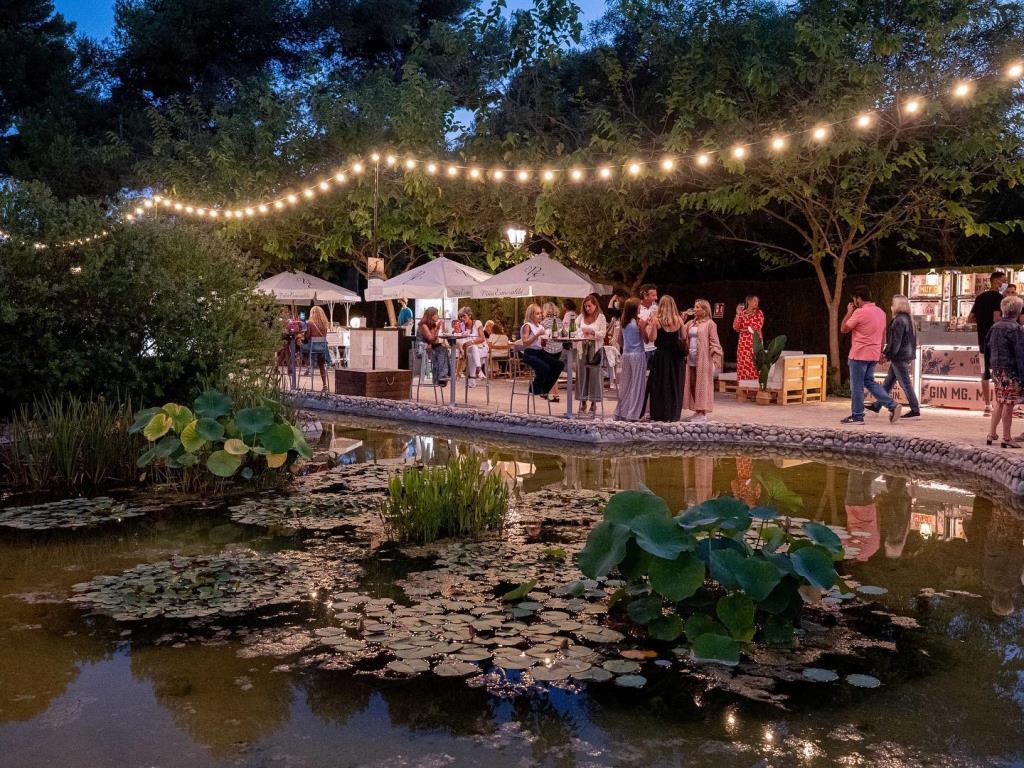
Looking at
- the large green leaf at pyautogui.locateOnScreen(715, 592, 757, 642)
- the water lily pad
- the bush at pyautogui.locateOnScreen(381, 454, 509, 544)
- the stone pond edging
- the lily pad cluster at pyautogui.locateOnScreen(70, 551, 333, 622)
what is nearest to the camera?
the water lily pad

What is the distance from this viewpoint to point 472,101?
18.7 meters

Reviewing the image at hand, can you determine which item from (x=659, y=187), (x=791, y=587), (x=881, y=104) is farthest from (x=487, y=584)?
(x=659, y=187)

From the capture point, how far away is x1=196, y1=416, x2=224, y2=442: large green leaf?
7355 millimetres

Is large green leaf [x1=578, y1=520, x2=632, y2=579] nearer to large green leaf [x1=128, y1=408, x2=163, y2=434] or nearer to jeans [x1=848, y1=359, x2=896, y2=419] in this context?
large green leaf [x1=128, y1=408, x2=163, y2=434]

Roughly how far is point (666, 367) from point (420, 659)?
7.47 metres

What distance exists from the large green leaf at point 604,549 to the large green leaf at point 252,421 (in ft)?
11.9

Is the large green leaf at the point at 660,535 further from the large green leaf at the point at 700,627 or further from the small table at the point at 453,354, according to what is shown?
the small table at the point at 453,354

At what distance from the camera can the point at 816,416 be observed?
1234 centimetres

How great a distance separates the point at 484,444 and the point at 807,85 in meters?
7.62

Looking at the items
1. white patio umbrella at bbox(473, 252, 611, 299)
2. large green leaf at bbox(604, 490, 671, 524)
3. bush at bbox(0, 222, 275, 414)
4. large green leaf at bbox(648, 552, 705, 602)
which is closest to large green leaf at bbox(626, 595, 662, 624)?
large green leaf at bbox(648, 552, 705, 602)

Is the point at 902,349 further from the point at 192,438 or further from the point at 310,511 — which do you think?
the point at 192,438

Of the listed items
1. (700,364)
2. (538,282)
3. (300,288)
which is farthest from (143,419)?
(300,288)

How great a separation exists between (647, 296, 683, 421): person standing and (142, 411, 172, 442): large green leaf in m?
5.39

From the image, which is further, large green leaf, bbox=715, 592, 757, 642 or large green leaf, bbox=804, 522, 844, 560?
large green leaf, bbox=804, 522, 844, 560
